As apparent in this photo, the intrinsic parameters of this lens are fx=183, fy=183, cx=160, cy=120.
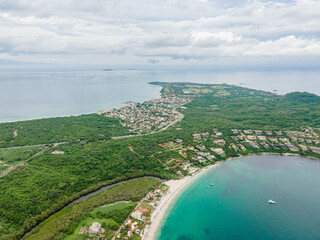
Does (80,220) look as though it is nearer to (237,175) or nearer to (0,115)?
(237,175)

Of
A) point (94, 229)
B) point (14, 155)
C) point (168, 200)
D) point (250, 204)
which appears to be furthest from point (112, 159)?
point (250, 204)

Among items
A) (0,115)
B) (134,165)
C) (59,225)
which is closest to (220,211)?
(134,165)

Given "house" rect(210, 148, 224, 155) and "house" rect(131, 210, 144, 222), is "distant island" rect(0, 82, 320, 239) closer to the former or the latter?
"house" rect(210, 148, 224, 155)

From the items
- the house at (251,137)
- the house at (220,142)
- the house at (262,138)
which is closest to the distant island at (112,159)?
the house at (262,138)

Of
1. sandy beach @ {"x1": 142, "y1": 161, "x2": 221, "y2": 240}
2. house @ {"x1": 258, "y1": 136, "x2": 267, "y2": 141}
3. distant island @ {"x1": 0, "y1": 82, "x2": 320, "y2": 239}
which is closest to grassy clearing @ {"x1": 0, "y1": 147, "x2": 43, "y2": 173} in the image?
Result: distant island @ {"x1": 0, "y1": 82, "x2": 320, "y2": 239}

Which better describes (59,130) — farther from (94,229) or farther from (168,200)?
(168,200)

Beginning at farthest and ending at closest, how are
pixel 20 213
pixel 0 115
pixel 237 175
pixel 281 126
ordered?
pixel 0 115 < pixel 281 126 < pixel 237 175 < pixel 20 213
